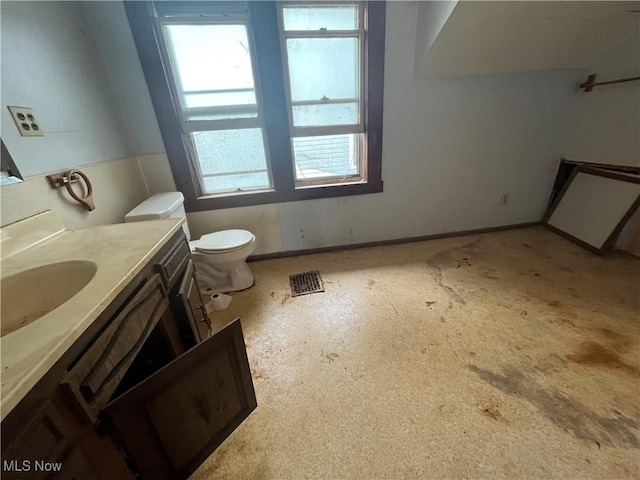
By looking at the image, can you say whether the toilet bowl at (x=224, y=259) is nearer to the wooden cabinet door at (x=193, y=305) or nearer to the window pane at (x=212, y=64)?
the wooden cabinet door at (x=193, y=305)

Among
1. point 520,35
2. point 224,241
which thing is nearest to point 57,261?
point 224,241

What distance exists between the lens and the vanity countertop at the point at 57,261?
46 centimetres

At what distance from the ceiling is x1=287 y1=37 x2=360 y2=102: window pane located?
494mm

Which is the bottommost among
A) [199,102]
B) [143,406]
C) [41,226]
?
[143,406]

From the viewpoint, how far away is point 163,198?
1.85 meters

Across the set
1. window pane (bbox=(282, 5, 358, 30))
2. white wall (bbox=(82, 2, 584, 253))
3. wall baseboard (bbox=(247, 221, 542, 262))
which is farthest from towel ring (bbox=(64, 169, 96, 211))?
window pane (bbox=(282, 5, 358, 30))

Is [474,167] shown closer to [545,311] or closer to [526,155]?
[526,155]

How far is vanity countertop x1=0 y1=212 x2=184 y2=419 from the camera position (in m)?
0.46

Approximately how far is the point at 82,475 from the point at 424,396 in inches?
47.1

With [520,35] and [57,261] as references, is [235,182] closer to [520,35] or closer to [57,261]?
[57,261]

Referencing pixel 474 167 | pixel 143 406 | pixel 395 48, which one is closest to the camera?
pixel 143 406

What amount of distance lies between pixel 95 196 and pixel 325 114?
5.36 ft

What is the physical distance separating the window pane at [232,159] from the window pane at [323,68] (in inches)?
19.1

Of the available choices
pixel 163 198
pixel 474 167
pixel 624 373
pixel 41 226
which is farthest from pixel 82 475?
pixel 474 167
